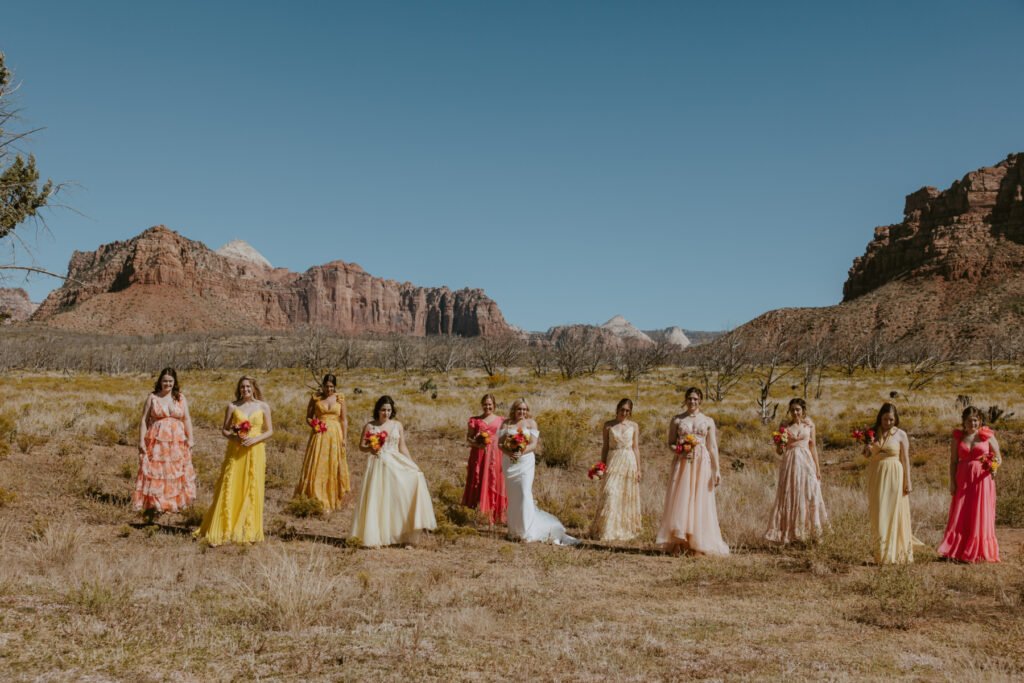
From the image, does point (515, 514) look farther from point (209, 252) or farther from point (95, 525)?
point (209, 252)

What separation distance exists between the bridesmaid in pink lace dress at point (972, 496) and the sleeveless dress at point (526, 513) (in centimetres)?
454

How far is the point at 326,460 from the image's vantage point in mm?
9758

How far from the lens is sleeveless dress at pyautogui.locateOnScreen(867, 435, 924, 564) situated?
24.4 ft

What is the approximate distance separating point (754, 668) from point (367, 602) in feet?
10.2

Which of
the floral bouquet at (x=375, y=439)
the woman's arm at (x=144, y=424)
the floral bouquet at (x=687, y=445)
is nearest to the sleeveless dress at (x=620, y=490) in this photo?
the floral bouquet at (x=687, y=445)

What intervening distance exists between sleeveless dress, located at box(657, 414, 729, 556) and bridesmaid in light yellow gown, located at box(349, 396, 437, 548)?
2928 millimetres

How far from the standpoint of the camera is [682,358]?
205ft

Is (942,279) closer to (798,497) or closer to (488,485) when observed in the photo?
(798,497)

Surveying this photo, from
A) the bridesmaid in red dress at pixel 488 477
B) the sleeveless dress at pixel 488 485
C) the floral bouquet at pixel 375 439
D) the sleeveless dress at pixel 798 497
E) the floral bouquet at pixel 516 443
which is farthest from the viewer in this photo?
the sleeveless dress at pixel 488 485

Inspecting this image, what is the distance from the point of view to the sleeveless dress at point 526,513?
8438 millimetres

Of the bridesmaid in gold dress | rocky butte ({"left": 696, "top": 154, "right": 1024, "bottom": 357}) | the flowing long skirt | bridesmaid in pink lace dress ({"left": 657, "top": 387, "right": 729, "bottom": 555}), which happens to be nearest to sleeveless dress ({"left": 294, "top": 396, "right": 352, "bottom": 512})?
the flowing long skirt

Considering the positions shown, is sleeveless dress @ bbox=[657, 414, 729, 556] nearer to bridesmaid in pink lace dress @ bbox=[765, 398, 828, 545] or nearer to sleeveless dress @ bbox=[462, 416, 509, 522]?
bridesmaid in pink lace dress @ bbox=[765, 398, 828, 545]

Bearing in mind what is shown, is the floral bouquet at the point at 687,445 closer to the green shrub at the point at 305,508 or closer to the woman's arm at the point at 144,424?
the green shrub at the point at 305,508

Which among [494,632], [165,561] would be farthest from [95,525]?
[494,632]
